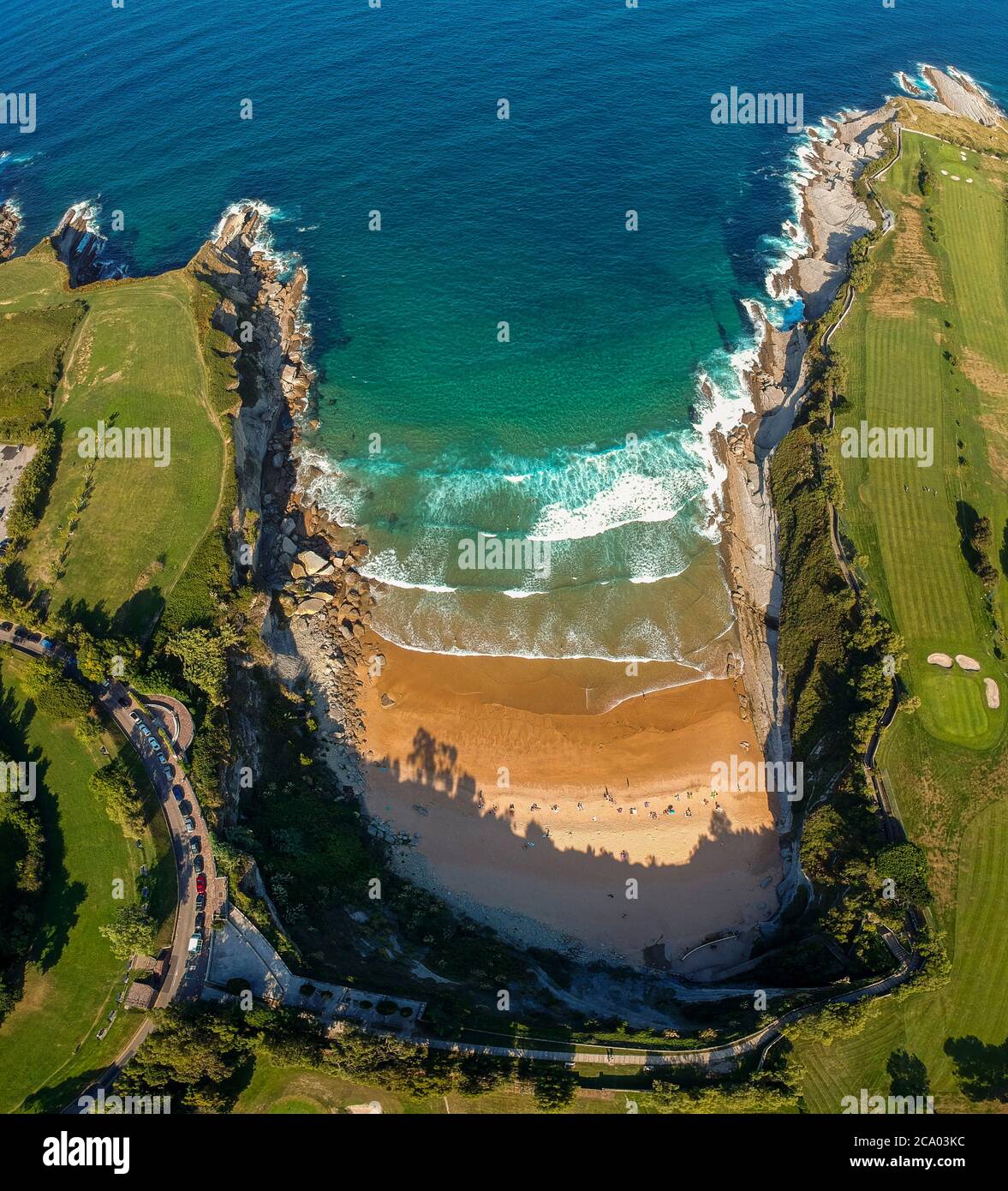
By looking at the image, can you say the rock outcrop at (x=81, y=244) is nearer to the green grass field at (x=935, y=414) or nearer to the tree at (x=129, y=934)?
the tree at (x=129, y=934)

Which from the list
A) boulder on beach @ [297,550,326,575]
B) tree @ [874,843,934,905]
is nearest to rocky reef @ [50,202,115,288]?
boulder on beach @ [297,550,326,575]

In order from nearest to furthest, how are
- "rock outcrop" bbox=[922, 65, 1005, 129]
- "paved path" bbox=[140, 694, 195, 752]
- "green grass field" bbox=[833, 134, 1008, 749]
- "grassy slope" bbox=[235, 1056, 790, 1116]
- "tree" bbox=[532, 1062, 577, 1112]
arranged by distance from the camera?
"tree" bbox=[532, 1062, 577, 1112] → "grassy slope" bbox=[235, 1056, 790, 1116] → "paved path" bbox=[140, 694, 195, 752] → "green grass field" bbox=[833, 134, 1008, 749] → "rock outcrop" bbox=[922, 65, 1005, 129]

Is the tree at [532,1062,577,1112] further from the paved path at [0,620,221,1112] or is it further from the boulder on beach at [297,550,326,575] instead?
the boulder on beach at [297,550,326,575]

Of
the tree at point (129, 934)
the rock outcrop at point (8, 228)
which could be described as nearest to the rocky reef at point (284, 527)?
the tree at point (129, 934)

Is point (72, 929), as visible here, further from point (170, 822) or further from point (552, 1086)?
point (552, 1086)

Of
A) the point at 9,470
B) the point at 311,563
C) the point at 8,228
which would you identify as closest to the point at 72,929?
the point at 311,563

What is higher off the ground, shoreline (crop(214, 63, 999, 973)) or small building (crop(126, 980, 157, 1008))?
shoreline (crop(214, 63, 999, 973))
